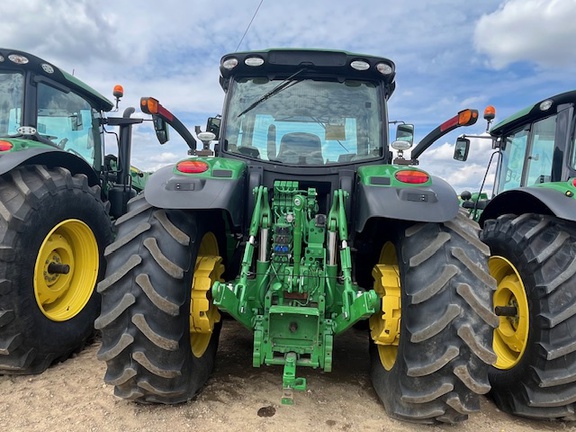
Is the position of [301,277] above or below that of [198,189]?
below

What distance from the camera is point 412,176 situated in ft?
8.85

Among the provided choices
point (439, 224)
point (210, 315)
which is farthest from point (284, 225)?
point (439, 224)

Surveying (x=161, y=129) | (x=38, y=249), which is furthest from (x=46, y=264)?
(x=161, y=129)

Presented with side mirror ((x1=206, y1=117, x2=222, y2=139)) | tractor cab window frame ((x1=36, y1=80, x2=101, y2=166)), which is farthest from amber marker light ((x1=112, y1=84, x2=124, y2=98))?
side mirror ((x1=206, y1=117, x2=222, y2=139))

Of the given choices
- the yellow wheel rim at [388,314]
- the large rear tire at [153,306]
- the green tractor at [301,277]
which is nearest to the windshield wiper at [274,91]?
the green tractor at [301,277]

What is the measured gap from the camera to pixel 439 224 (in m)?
2.63

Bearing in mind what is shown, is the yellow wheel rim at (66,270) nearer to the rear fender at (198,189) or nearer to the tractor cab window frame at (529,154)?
the rear fender at (198,189)

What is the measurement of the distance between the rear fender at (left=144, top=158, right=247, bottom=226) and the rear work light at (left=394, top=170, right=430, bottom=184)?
1015mm

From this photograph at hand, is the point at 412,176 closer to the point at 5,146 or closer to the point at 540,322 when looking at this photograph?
the point at 540,322

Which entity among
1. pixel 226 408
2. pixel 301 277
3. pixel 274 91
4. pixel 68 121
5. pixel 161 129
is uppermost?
pixel 274 91

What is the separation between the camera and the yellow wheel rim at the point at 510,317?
120 inches

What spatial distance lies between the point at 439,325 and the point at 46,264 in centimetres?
282

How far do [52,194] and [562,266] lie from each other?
3.48 meters

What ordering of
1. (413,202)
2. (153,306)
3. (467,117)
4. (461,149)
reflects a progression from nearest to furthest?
(153,306) → (413,202) → (467,117) → (461,149)
